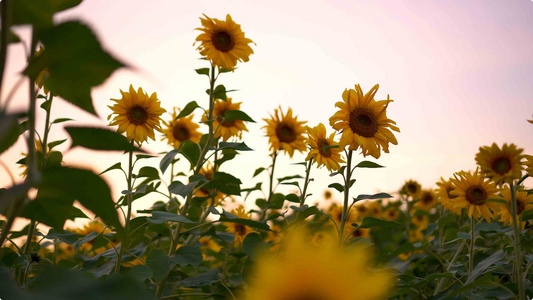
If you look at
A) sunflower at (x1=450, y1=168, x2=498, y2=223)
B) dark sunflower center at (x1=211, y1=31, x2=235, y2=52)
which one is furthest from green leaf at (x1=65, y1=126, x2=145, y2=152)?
dark sunflower center at (x1=211, y1=31, x2=235, y2=52)

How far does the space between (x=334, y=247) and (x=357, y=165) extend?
997 millimetres

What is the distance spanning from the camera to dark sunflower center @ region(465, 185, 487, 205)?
1445mm

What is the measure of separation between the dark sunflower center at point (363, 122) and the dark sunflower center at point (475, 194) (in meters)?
0.42

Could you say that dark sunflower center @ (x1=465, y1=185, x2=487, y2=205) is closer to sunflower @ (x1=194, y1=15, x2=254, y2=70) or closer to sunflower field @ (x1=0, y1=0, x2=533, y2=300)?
sunflower field @ (x1=0, y1=0, x2=533, y2=300)

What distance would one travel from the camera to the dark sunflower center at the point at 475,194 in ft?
4.74

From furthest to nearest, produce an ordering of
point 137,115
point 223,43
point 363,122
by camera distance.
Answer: point 223,43 → point 137,115 → point 363,122

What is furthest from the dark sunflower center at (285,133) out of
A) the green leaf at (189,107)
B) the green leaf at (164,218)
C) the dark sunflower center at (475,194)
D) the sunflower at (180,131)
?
the green leaf at (164,218)

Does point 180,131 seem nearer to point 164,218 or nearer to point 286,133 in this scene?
point 286,133

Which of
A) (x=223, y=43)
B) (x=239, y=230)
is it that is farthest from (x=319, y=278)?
(x=239, y=230)

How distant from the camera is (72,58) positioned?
33cm

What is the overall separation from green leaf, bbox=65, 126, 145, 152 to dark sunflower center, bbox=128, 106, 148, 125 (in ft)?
4.05

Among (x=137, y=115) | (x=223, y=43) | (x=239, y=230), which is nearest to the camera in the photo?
(x=137, y=115)

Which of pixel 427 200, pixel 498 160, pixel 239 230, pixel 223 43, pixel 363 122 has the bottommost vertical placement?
pixel 239 230

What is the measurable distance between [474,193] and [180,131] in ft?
4.63
